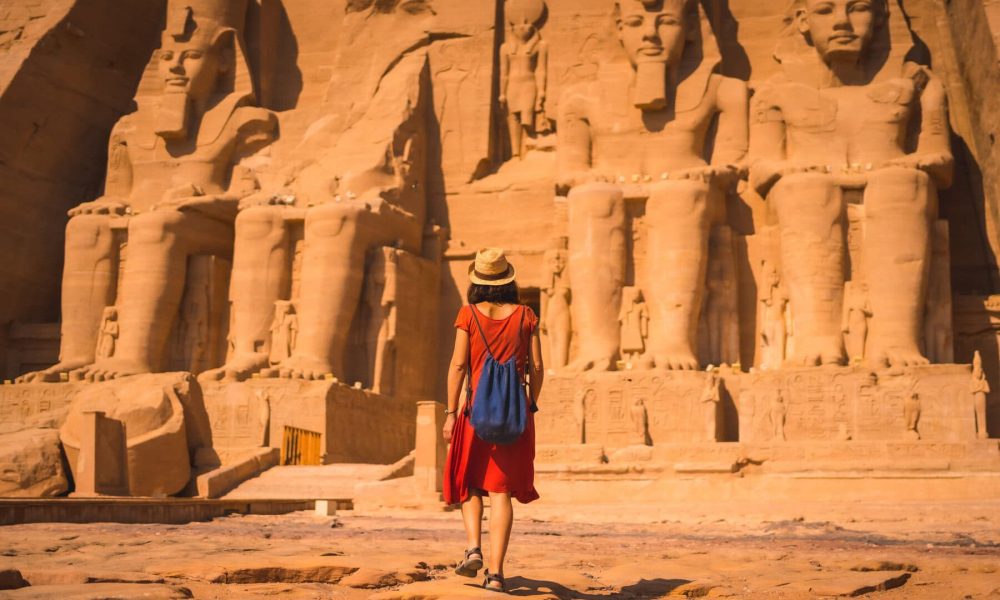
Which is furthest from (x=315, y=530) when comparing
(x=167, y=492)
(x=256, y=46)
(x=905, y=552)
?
(x=256, y=46)

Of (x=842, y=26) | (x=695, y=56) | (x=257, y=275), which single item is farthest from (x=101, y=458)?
(x=842, y=26)

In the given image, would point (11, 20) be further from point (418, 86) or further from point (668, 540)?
point (668, 540)

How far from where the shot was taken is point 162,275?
1702 cm

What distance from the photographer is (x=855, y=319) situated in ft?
49.3

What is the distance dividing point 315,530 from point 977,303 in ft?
34.0

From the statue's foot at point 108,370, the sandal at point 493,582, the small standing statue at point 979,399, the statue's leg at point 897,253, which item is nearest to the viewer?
the sandal at point 493,582

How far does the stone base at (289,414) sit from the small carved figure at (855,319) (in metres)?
5.74

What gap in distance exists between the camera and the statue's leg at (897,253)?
48.6 ft

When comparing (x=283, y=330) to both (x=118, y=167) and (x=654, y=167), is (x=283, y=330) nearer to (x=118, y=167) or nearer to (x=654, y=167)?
(x=118, y=167)

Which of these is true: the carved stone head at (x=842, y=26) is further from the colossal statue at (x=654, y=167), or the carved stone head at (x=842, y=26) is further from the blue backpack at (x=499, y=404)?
the blue backpack at (x=499, y=404)

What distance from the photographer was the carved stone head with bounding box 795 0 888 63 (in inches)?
629

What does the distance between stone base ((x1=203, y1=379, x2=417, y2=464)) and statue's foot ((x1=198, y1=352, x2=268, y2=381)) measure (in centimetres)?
21

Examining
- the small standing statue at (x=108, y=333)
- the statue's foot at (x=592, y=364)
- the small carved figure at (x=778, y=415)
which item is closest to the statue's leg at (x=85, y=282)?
the small standing statue at (x=108, y=333)

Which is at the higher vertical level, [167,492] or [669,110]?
[669,110]
